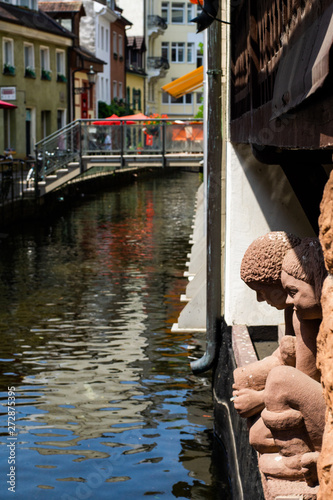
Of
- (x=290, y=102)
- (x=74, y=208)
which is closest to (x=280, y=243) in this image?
(x=290, y=102)

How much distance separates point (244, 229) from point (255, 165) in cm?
47

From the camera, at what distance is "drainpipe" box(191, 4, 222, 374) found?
720 cm

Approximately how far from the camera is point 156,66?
7200 cm

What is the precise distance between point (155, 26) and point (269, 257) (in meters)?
70.9

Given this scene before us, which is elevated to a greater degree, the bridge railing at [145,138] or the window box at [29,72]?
the window box at [29,72]

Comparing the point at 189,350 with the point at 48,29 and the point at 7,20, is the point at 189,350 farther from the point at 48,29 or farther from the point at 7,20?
the point at 48,29

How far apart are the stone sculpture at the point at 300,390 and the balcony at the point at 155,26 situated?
70867 millimetres

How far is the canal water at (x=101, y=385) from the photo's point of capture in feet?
20.5

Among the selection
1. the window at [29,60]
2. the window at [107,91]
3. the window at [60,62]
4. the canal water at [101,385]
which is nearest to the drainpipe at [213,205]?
the canal water at [101,385]

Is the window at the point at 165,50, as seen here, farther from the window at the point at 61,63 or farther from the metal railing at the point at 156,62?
the window at the point at 61,63

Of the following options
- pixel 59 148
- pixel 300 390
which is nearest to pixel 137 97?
pixel 59 148

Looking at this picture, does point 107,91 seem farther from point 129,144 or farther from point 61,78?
point 129,144

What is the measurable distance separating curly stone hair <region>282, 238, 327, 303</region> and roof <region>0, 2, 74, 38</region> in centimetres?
3295

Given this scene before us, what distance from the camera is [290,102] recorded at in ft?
8.64
